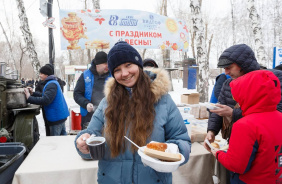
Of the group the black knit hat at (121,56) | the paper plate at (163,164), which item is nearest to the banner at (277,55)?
the black knit hat at (121,56)

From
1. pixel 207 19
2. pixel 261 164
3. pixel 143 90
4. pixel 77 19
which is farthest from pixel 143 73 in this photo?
pixel 207 19

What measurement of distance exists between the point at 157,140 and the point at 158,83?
0.43 metres

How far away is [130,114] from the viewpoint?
142 cm

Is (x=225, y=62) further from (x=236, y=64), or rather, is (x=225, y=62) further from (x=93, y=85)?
(x=93, y=85)

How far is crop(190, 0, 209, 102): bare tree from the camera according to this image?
26.9 feet

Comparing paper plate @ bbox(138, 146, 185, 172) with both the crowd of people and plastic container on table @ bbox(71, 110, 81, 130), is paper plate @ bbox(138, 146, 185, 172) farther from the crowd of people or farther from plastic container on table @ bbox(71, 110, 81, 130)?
plastic container on table @ bbox(71, 110, 81, 130)

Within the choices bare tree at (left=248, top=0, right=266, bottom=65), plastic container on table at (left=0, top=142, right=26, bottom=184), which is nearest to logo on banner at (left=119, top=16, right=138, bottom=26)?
bare tree at (left=248, top=0, right=266, bottom=65)

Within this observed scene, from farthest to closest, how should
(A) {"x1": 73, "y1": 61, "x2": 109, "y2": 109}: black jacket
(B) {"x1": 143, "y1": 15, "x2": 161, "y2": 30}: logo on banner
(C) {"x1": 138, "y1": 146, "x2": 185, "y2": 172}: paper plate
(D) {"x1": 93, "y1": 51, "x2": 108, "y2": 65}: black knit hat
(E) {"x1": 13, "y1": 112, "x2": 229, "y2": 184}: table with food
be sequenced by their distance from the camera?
(B) {"x1": 143, "y1": 15, "x2": 161, "y2": 30}: logo on banner, (A) {"x1": 73, "y1": 61, "x2": 109, "y2": 109}: black jacket, (D) {"x1": 93, "y1": 51, "x2": 108, "y2": 65}: black knit hat, (E) {"x1": 13, "y1": 112, "x2": 229, "y2": 184}: table with food, (C) {"x1": 138, "y1": 146, "x2": 185, "y2": 172}: paper plate

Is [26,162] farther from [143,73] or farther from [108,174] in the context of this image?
[143,73]

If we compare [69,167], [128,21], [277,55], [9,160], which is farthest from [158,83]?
[128,21]

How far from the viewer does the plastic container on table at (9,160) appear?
5.57ft

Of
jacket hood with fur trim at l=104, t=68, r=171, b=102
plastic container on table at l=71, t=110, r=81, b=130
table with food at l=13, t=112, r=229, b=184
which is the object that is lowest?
plastic container on table at l=71, t=110, r=81, b=130

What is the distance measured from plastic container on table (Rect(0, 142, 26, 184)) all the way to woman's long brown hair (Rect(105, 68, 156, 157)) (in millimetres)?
1083

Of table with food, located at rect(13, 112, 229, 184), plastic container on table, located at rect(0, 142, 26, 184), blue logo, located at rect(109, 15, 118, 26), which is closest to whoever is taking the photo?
plastic container on table, located at rect(0, 142, 26, 184)
